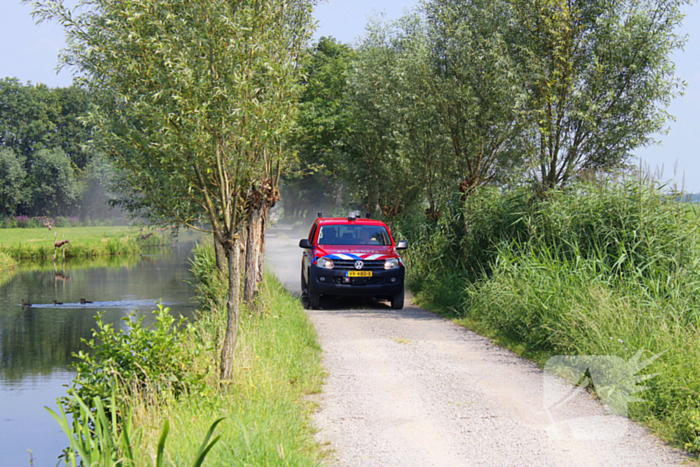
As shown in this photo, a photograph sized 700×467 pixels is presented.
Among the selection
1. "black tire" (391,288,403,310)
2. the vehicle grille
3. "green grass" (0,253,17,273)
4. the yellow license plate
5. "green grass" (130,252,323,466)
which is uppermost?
the vehicle grille

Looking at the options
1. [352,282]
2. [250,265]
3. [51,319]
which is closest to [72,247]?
[51,319]

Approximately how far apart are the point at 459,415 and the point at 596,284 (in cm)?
357

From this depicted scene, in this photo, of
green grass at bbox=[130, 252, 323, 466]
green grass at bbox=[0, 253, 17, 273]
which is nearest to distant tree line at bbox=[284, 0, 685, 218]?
green grass at bbox=[130, 252, 323, 466]

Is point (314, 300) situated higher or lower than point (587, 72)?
lower

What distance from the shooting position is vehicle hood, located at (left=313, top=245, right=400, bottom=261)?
42.4 ft

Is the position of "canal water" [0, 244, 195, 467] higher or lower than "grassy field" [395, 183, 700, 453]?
lower

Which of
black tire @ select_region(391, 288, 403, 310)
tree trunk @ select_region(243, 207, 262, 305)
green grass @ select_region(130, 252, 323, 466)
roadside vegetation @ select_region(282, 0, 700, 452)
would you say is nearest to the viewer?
green grass @ select_region(130, 252, 323, 466)

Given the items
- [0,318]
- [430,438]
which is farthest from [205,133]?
[0,318]

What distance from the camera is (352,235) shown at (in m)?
14.1

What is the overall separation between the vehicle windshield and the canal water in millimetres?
5090

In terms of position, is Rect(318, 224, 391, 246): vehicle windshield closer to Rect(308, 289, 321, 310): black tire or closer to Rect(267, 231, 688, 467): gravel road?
Rect(308, 289, 321, 310): black tire

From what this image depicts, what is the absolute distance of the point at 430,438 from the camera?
5152 mm

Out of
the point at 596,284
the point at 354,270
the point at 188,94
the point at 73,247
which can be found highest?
the point at 188,94

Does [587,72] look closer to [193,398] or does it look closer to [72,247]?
[193,398]
